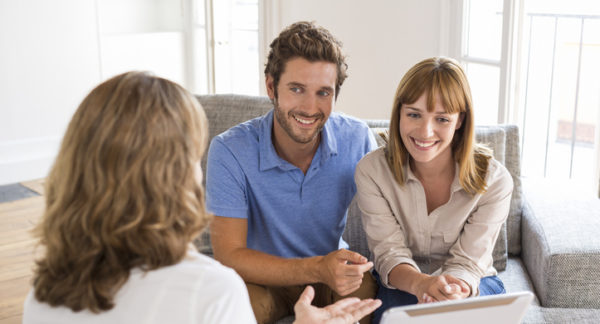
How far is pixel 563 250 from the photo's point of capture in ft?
6.14

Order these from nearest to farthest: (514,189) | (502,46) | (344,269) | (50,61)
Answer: (344,269), (514,189), (502,46), (50,61)

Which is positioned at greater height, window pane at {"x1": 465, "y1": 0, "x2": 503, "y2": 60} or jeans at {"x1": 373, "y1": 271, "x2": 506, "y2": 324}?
window pane at {"x1": 465, "y1": 0, "x2": 503, "y2": 60}

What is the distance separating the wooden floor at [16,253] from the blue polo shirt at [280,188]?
2.89ft

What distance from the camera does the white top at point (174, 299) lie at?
0.93 metres

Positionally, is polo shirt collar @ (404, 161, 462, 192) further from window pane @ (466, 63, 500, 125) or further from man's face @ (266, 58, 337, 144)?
window pane @ (466, 63, 500, 125)

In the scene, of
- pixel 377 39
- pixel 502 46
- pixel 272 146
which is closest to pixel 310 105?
pixel 272 146

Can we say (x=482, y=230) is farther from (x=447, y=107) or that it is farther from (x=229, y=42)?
(x=229, y=42)

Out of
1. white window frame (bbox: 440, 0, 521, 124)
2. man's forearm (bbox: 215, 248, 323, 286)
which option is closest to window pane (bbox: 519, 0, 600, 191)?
white window frame (bbox: 440, 0, 521, 124)

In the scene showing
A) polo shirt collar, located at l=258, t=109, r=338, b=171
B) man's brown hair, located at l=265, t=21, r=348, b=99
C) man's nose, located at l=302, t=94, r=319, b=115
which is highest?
man's brown hair, located at l=265, t=21, r=348, b=99

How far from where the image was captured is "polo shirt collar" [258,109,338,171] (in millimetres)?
1870

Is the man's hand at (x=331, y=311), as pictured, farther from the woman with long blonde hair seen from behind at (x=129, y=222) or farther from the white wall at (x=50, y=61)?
the white wall at (x=50, y=61)

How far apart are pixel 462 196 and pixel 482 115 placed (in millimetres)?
1472

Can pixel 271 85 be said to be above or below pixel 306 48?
below

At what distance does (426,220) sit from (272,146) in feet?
1.58
